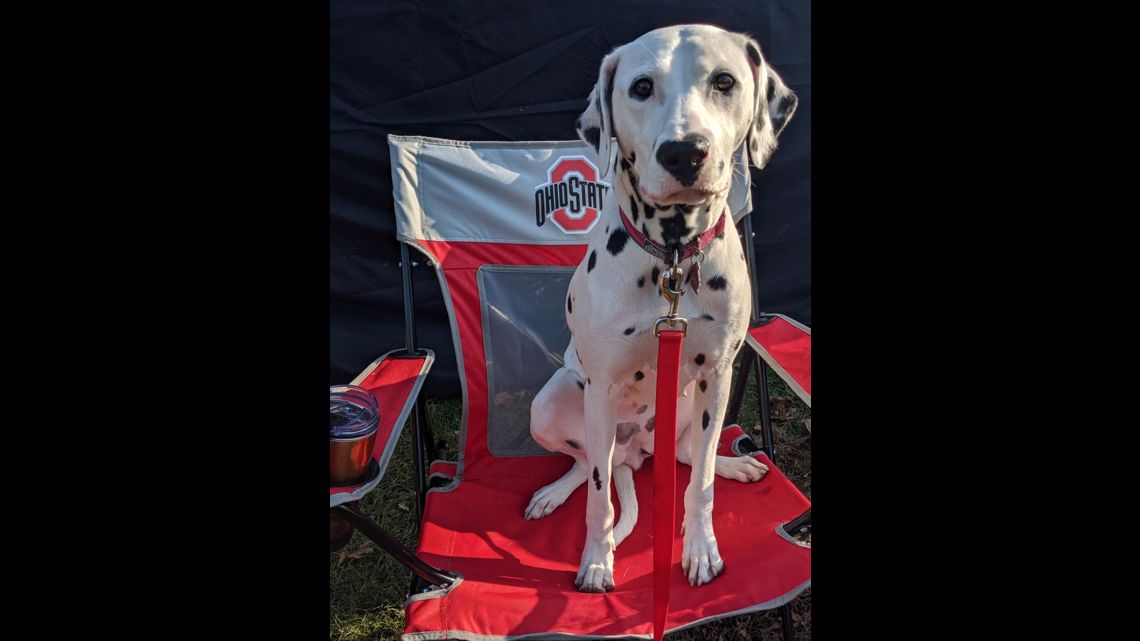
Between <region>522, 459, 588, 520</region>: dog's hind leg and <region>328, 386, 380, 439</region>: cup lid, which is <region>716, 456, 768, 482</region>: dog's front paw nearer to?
<region>522, 459, 588, 520</region>: dog's hind leg

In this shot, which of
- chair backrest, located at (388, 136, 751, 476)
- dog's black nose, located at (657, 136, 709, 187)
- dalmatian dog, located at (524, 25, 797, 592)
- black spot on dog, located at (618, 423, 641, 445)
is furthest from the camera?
chair backrest, located at (388, 136, 751, 476)

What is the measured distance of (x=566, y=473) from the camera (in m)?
2.74

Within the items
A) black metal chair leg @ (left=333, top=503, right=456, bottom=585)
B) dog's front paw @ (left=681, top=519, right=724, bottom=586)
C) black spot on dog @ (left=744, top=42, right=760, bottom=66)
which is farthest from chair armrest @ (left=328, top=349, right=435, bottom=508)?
black spot on dog @ (left=744, top=42, right=760, bottom=66)

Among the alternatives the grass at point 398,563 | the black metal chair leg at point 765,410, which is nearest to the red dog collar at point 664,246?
the black metal chair leg at point 765,410

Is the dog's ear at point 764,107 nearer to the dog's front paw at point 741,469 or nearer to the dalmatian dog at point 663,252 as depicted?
the dalmatian dog at point 663,252

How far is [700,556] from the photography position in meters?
2.10

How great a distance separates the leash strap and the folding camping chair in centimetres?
19

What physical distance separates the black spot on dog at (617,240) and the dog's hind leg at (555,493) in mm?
935

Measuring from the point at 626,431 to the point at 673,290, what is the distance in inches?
31.1

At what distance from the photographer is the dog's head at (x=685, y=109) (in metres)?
1.57

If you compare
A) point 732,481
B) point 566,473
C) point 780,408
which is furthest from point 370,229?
point 780,408

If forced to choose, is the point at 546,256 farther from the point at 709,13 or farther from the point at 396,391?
the point at 709,13

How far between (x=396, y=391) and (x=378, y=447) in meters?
0.42

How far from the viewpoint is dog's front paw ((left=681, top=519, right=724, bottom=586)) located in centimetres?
207
